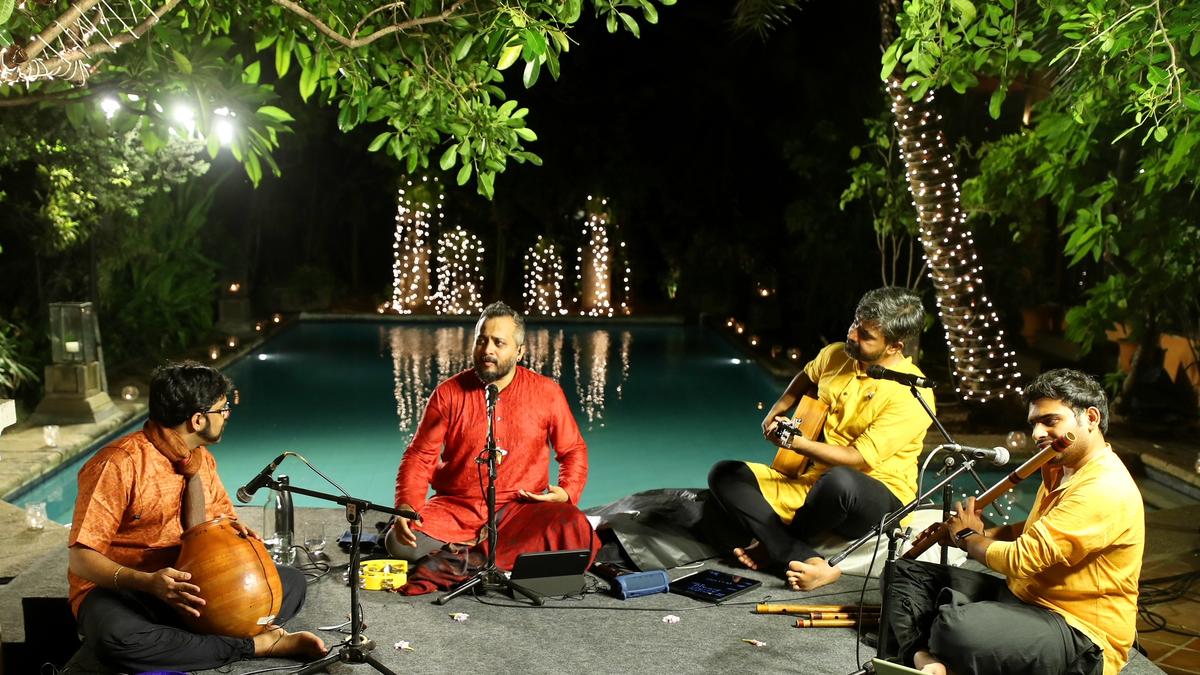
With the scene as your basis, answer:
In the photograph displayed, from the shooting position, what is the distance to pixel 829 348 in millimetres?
5219

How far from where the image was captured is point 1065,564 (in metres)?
3.59

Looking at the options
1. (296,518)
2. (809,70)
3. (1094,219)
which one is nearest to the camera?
(296,518)

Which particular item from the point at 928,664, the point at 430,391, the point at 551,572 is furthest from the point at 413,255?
the point at 928,664

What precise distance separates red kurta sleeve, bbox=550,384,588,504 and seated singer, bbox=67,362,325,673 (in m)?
1.44

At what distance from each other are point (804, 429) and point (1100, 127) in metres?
3.55

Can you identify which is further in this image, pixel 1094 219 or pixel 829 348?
pixel 1094 219

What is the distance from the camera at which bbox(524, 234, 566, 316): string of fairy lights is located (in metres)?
21.0

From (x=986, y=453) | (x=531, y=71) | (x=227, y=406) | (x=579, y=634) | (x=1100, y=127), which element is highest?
(x=1100, y=127)

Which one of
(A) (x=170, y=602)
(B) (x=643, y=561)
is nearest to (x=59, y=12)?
(A) (x=170, y=602)

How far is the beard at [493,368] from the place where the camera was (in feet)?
16.3

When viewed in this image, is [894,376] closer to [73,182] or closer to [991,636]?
[991,636]

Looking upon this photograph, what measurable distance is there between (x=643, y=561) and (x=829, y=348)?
1.25 meters

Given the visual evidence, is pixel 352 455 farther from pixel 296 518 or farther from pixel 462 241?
pixel 462 241

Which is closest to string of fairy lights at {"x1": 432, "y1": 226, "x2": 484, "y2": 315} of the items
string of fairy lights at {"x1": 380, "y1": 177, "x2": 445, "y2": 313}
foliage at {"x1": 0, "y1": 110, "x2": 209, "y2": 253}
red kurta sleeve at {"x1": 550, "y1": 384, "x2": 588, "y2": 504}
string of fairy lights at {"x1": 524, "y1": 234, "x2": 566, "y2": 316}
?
string of fairy lights at {"x1": 380, "y1": 177, "x2": 445, "y2": 313}
